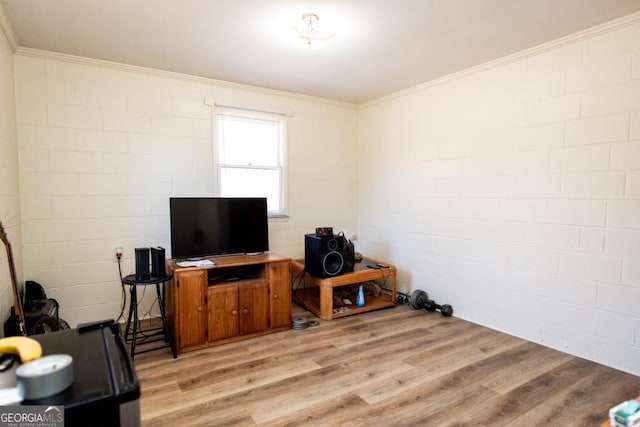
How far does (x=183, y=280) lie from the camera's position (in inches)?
112

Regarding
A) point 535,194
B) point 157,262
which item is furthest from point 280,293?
point 535,194

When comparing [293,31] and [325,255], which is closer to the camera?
[293,31]

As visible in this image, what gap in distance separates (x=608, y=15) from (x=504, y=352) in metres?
2.57

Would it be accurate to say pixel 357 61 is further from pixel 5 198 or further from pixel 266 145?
pixel 5 198

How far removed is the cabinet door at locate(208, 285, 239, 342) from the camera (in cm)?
297

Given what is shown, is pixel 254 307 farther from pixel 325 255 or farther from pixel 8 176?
pixel 8 176

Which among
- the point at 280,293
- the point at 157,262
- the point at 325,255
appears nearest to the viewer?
the point at 157,262

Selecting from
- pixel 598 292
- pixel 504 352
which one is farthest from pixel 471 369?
pixel 598 292

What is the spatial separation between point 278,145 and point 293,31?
5.56 ft

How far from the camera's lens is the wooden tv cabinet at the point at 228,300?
285 cm

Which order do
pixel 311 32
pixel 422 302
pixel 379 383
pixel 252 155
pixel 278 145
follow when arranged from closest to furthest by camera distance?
pixel 379 383, pixel 311 32, pixel 422 302, pixel 252 155, pixel 278 145

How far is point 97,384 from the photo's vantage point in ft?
2.87

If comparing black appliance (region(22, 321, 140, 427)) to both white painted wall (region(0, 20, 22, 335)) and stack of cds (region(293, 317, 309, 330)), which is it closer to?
white painted wall (region(0, 20, 22, 335))

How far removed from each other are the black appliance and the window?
283 centimetres
